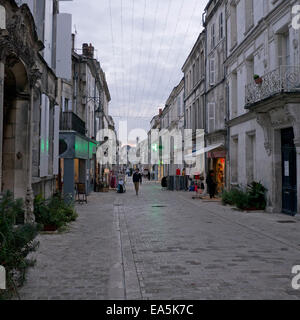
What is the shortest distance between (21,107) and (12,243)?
6.12 metres

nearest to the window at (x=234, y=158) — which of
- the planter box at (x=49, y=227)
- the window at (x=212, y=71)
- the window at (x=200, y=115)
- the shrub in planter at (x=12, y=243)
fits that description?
the window at (x=212, y=71)

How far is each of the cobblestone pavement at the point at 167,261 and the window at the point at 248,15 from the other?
369 inches

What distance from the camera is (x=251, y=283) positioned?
5074 mm

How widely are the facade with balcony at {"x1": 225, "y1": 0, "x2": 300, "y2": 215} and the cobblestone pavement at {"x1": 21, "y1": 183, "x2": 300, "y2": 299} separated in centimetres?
252

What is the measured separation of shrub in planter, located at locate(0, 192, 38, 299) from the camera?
4.21 metres

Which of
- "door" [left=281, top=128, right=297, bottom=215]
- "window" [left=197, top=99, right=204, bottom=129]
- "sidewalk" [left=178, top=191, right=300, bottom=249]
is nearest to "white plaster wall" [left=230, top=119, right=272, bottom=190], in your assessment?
"door" [left=281, top=128, right=297, bottom=215]

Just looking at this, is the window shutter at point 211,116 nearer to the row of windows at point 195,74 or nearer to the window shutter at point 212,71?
the window shutter at point 212,71

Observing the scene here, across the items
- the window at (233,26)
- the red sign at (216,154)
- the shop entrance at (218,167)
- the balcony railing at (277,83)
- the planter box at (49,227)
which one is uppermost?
the window at (233,26)

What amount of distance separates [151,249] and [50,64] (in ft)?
28.0

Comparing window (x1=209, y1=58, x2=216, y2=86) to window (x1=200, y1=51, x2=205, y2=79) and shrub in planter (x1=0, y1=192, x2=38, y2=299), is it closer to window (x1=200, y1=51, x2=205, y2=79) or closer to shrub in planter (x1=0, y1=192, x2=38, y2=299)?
window (x1=200, y1=51, x2=205, y2=79)

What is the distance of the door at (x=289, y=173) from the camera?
1274 cm

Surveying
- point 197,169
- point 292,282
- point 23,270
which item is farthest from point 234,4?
point 23,270
